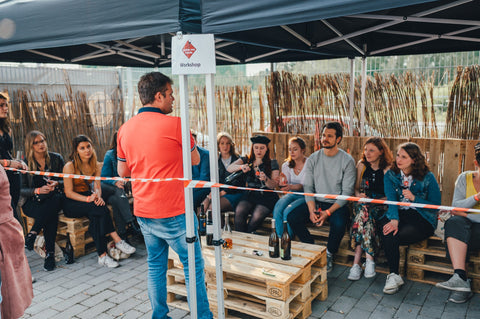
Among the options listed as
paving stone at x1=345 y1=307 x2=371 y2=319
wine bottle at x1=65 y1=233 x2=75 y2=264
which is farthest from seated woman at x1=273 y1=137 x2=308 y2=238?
wine bottle at x1=65 y1=233 x2=75 y2=264

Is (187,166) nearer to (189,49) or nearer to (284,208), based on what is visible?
(189,49)

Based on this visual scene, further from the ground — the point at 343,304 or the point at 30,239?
the point at 30,239

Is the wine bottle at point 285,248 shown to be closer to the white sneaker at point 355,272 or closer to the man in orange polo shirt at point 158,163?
the man in orange polo shirt at point 158,163

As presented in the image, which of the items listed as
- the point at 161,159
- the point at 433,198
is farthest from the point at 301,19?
the point at 433,198

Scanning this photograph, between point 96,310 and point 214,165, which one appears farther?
point 96,310

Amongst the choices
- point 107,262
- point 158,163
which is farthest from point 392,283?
point 107,262

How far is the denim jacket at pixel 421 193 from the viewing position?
12.7 feet

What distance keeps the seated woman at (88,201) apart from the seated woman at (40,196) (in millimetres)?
167

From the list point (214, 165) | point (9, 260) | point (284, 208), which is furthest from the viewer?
point (284, 208)

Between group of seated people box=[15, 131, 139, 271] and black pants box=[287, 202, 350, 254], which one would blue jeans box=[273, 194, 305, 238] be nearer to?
black pants box=[287, 202, 350, 254]

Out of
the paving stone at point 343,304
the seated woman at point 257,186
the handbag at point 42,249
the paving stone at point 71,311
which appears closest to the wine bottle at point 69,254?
the handbag at point 42,249

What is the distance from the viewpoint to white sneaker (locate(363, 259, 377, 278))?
4.02 meters

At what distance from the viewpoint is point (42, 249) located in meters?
4.76

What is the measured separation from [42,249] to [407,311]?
13.4ft
